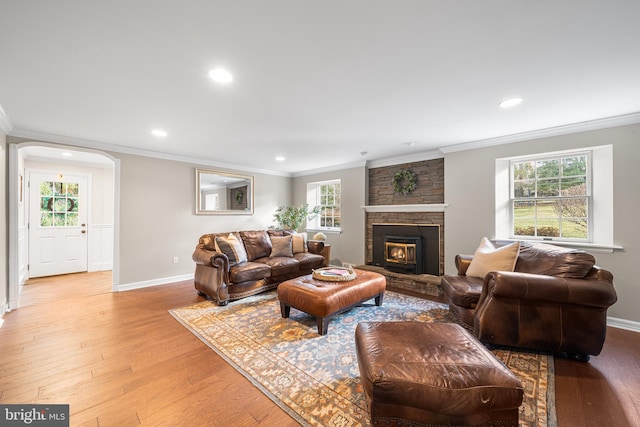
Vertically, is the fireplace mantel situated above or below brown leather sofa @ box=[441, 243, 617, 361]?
above

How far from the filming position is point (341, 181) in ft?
18.5

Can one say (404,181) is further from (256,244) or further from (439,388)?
(439,388)

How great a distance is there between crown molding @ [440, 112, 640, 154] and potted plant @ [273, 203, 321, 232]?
320cm

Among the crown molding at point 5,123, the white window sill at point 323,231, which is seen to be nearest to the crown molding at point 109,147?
the crown molding at point 5,123

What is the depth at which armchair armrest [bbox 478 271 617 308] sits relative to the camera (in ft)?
6.58

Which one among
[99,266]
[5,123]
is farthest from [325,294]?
[99,266]

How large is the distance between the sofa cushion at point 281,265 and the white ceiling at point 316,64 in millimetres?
2005

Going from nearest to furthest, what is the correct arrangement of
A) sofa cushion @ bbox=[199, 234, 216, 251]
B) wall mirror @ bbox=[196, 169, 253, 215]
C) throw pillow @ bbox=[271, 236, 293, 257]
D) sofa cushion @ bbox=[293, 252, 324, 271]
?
sofa cushion @ bbox=[199, 234, 216, 251]
sofa cushion @ bbox=[293, 252, 324, 271]
throw pillow @ bbox=[271, 236, 293, 257]
wall mirror @ bbox=[196, 169, 253, 215]

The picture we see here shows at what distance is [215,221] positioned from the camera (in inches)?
207

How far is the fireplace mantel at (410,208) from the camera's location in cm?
424

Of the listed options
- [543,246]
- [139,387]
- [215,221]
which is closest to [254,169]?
[215,221]

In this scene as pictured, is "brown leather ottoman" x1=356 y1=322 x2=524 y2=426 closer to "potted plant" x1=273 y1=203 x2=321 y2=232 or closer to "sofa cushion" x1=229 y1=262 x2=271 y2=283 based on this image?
"sofa cushion" x1=229 y1=262 x2=271 y2=283

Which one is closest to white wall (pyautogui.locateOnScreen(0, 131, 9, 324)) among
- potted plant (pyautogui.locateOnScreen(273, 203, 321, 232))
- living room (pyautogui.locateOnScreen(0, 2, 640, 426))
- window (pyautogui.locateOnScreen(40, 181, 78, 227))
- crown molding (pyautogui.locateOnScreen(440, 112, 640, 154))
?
living room (pyautogui.locateOnScreen(0, 2, 640, 426))

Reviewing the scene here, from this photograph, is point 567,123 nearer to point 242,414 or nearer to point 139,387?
point 242,414
